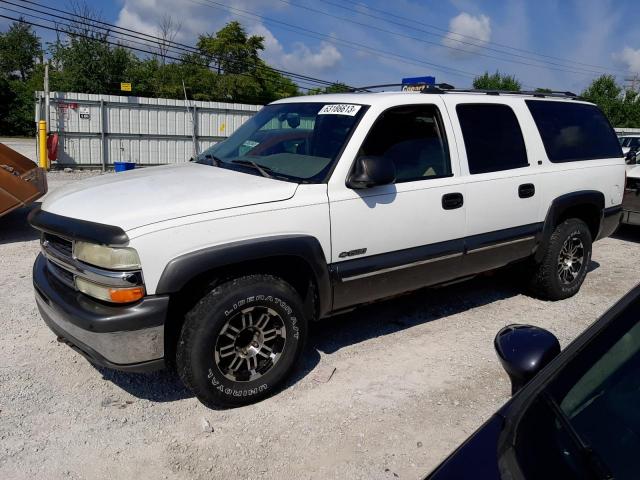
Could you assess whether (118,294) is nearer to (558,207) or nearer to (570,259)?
(558,207)

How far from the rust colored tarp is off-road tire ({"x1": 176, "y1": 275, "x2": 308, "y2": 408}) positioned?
4967 mm

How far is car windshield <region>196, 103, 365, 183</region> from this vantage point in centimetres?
373

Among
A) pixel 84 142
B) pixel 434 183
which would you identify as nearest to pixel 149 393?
pixel 434 183

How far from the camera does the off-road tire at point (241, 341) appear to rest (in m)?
3.13

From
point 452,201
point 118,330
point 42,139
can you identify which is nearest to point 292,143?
point 452,201

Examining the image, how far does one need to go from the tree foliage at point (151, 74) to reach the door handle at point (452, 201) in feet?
91.0

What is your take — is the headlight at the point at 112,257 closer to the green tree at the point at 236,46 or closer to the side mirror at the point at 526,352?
the side mirror at the point at 526,352

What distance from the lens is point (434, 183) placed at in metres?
4.08

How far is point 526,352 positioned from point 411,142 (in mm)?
2441

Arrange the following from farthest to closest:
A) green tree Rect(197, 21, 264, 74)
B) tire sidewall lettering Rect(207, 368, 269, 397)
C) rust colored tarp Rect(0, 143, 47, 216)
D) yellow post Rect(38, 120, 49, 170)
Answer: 1. green tree Rect(197, 21, 264, 74)
2. yellow post Rect(38, 120, 49, 170)
3. rust colored tarp Rect(0, 143, 47, 216)
4. tire sidewall lettering Rect(207, 368, 269, 397)

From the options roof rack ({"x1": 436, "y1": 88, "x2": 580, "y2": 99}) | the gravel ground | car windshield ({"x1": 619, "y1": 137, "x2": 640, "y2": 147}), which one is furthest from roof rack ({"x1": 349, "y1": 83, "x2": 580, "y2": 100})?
car windshield ({"x1": 619, "y1": 137, "x2": 640, "y2": 147})

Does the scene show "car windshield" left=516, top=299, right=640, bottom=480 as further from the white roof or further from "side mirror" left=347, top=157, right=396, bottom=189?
the white roof

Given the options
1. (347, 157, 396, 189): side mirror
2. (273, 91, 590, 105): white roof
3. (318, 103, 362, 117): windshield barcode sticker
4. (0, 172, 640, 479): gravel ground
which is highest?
(273, 91, 590, 105): white roof

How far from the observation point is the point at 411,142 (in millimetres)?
4082
